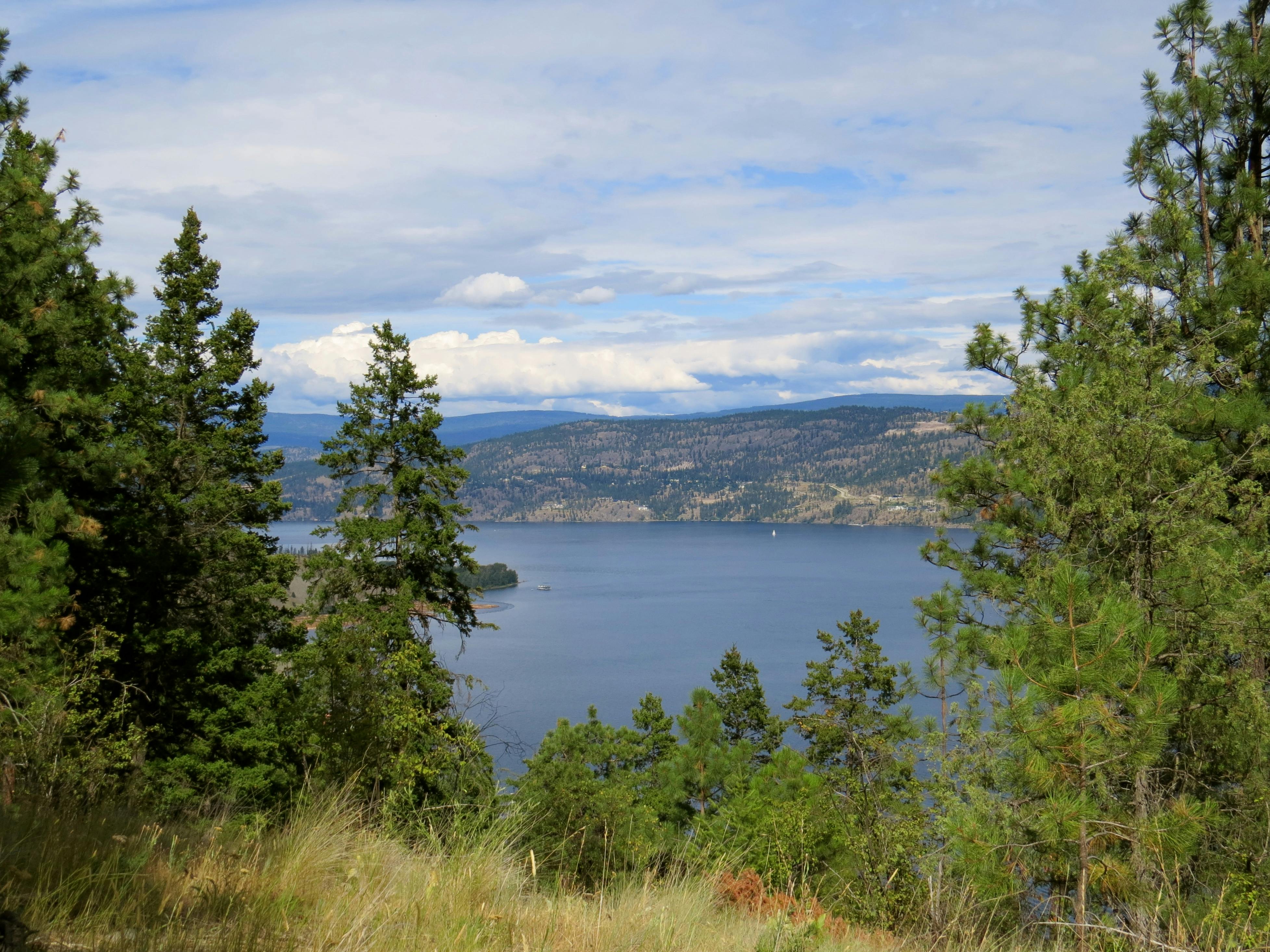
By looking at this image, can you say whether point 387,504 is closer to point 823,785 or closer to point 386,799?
point 823,785

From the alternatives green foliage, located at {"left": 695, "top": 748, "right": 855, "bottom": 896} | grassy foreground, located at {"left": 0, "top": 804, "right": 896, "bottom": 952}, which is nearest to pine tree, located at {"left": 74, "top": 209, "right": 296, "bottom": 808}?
green foliage, located at {"left": 695, "top": 748, "right": 855, "bottom": 896}

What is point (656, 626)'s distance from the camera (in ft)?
309

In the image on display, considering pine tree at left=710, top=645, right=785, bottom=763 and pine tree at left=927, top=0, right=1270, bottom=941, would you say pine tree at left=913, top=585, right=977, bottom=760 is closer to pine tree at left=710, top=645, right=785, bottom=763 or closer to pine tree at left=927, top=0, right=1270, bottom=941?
pine tree at left=927, top=0, right=1270, bottom=941

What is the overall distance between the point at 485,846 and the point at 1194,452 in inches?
353

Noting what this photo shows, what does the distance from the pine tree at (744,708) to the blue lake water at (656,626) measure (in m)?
8.67

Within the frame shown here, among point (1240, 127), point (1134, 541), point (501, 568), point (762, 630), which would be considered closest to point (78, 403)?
point (1134, 541)

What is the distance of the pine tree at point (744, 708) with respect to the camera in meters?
33.8

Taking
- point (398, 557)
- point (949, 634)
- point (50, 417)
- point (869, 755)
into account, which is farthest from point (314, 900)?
point (869, 755)

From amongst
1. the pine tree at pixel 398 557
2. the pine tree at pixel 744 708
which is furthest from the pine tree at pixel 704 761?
the pine tree at pixel 398 557

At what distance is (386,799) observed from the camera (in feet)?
15.0

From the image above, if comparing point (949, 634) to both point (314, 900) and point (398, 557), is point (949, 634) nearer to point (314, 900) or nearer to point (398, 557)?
point (398, 557)

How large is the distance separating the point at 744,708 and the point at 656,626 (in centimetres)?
5983

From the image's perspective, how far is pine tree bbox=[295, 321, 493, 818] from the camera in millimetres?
13031

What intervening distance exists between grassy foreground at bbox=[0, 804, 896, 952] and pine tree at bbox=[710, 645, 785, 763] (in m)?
31.4
